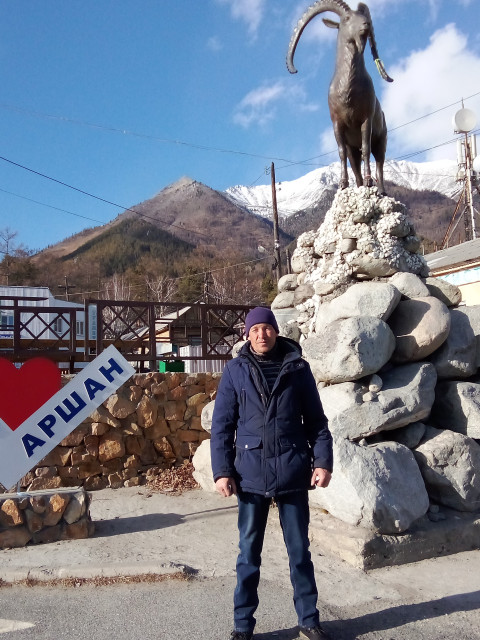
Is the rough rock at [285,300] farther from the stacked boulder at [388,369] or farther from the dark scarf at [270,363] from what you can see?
the dark scarf at [270,363]

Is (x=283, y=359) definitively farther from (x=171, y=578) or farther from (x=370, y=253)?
(x=370, y=253)

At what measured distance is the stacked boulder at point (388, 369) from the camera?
486 cm

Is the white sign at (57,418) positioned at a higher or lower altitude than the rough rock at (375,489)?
higher

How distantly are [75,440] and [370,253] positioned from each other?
4615 mm

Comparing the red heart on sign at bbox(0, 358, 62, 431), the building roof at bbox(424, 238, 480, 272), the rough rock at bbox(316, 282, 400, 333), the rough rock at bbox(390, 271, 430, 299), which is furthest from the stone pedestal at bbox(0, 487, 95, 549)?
the building roof at bbox(424, 238, 480, 272)

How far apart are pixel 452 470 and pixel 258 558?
8.81 ft

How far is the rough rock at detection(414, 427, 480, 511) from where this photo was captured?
5211 mm

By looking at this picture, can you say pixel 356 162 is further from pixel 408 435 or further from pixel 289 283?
pixel 408 435

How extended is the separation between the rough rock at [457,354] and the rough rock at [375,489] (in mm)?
1366

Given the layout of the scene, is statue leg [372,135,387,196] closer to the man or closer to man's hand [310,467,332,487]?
the man

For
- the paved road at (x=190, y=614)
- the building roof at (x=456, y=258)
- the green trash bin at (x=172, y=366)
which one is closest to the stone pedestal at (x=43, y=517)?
the paved road at (x=190, y=614)

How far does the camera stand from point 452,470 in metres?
5.29

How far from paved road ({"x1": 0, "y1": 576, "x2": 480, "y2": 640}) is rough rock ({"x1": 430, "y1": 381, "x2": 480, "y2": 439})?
6.52 feet

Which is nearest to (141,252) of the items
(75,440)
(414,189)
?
(414,189)
